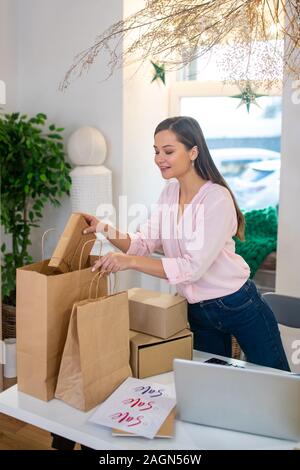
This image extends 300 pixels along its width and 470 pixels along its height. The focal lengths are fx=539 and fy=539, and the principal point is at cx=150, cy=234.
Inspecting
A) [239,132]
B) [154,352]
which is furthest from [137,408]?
[239,132]

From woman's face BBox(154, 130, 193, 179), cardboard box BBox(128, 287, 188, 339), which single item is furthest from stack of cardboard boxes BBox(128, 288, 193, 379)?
woman's face BBox(154, 130, 193, 179)

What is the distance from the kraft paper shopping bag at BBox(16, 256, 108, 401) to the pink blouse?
33 cm

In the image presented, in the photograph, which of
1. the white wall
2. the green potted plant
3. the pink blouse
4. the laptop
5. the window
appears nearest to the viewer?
the laptop

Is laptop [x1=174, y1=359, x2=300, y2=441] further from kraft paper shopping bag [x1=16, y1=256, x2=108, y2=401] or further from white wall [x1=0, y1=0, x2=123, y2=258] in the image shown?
white wall [x1=0, y1=0, x2=123, y2=258]

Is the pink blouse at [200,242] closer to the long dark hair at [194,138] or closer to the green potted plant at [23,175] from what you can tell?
the long dark hair at [194,138]

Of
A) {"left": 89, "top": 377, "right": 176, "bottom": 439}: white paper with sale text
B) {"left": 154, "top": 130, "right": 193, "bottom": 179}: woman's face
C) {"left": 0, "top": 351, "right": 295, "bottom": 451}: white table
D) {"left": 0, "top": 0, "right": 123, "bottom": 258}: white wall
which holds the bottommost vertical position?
{"left": 0, "top": 351, "right": 295, "bottom": 451}: white table

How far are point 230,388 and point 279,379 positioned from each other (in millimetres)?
98

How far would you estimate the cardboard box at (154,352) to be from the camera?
134 cm

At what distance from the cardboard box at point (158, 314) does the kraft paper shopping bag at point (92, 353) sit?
0.16 metres

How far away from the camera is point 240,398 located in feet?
→ 3.43

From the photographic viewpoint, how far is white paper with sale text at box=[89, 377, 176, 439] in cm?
109

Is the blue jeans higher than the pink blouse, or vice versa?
the pink blouse

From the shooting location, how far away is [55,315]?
1.19 meters

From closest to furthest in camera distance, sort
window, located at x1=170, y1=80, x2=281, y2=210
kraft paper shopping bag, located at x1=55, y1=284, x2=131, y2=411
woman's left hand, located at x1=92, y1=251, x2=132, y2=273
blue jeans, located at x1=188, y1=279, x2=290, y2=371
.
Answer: kraft paper shopping bag, located at x1=55, y1=284, x2=131, y2=411 < woman's left hand, located at x1=92, y1=251, x2=132, y2=273 < blue jeans, located at x1=188, y1=279, x2=290, y2=371 < window, located at x1=170, y1=80, x2=281, y2=210
